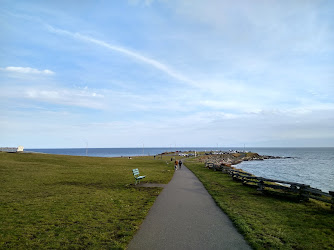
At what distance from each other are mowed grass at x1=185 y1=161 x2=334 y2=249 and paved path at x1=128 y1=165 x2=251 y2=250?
60cm

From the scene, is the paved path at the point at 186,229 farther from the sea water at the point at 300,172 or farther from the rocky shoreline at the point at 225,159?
the rocky shoreline at the point at 225,159

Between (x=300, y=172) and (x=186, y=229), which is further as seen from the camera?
(x=300, y=172)

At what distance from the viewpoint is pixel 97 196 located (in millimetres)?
13727

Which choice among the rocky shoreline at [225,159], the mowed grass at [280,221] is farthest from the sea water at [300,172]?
the mowed grass at [280,221]

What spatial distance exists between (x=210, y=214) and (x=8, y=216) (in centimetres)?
904

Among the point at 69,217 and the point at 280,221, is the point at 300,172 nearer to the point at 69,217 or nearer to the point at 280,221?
the point at 280,221

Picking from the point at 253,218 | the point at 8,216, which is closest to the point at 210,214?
the point at 253,218

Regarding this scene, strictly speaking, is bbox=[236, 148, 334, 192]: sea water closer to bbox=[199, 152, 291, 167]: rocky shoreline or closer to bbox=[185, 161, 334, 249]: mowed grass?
bbox=[199, 152, 291, 167]: rocky shoreline

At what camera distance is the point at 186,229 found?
812 cm

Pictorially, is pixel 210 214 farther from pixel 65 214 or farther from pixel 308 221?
pixel 65 214

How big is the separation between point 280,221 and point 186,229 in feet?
14.5

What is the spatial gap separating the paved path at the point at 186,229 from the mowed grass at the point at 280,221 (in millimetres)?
599

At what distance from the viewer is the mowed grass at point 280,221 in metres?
7.20

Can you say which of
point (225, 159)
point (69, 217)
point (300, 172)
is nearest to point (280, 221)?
point (69, 217)
